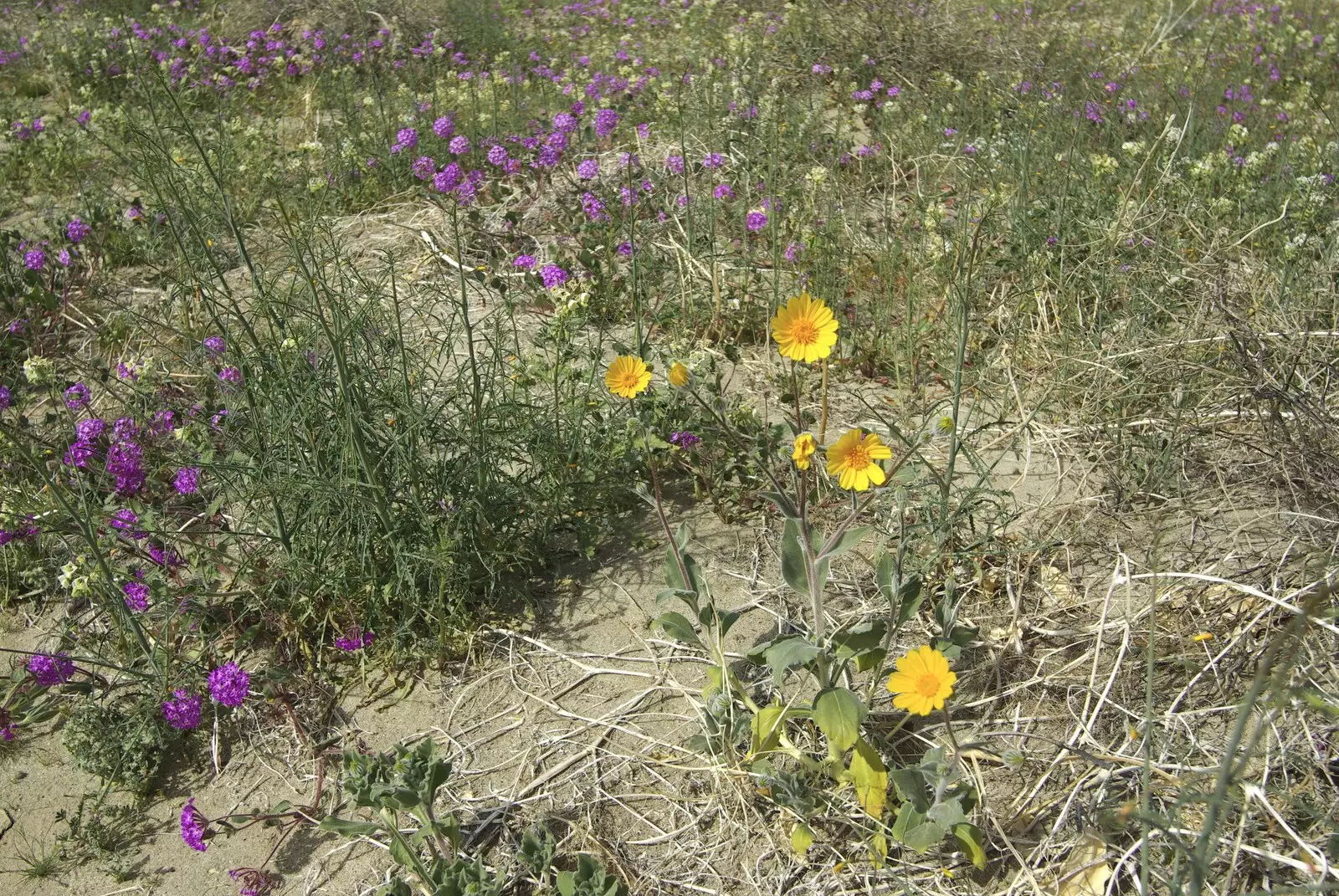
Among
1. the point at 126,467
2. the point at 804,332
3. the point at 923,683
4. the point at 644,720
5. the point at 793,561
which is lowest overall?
the point at 644,720

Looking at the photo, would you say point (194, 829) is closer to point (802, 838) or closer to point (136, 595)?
point (136, 595)

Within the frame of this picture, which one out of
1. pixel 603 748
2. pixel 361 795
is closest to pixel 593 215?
pixel 603 748

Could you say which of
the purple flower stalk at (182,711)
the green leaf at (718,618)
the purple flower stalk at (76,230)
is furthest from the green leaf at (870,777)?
the purple flower stalk at (76,230)

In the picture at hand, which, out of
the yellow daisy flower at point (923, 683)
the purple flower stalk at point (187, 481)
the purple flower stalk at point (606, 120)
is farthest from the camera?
the purple flower stalk at point (606, 120)

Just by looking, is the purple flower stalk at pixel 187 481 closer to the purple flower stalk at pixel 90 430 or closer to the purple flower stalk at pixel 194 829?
the purple flower stalk at pixel 90 430

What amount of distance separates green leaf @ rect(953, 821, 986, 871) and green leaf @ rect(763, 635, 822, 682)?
1.24 ft

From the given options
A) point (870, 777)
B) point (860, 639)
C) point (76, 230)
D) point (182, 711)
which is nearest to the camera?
point (870, 777)

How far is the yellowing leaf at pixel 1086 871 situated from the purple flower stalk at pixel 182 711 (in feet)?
5.98

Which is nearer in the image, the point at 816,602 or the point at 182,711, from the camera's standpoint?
the point at 816,602

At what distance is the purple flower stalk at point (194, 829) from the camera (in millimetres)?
2045

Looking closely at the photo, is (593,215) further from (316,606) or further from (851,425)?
(316,606)

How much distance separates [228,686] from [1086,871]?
1.79 meters

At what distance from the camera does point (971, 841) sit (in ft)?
5.67

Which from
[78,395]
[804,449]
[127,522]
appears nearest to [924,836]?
[804,449]
